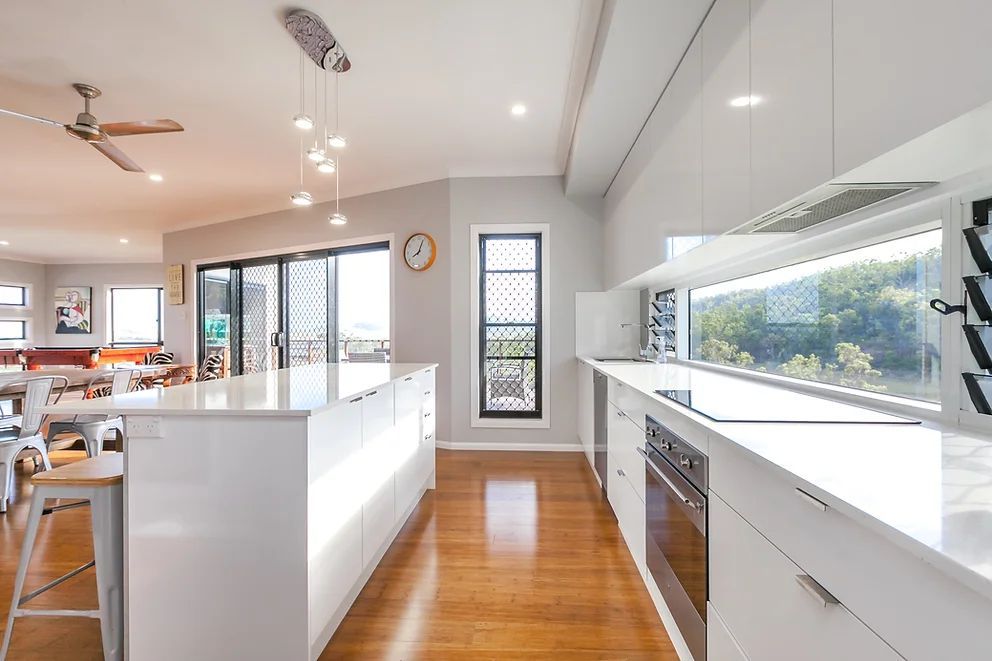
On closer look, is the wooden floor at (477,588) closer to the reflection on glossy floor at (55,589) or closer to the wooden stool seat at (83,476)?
the reflection on glossy floor at (55,589)

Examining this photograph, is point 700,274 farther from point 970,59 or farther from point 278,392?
point 278,392

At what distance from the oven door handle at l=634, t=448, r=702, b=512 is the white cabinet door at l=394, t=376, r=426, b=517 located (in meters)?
1.24

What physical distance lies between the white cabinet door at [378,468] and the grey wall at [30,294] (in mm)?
11355

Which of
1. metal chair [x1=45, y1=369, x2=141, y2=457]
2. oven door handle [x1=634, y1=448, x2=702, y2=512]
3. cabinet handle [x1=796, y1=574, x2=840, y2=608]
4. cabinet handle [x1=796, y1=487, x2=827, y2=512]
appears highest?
cabinet handle [x1=796, y1=487, x2=827, y2=512]

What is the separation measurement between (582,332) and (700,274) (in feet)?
4.97

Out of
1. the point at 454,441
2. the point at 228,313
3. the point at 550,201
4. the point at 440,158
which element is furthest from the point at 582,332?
the point at 228,313

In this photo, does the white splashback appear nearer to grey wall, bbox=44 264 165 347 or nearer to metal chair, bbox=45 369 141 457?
metal chair, bbox=45 369 141 457

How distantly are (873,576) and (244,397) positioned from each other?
179 centimetres

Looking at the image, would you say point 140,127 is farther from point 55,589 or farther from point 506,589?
point 506,589

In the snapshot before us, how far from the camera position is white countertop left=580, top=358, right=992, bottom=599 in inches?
22.0

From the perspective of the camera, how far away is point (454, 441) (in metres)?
4.32

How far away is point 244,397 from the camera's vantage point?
5.32 feet

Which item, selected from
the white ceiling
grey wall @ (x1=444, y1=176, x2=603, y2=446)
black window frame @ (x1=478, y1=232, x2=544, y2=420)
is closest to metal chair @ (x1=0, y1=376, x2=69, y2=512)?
the white ceiling

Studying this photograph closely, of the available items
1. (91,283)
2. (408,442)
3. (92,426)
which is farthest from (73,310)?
(408,442)
